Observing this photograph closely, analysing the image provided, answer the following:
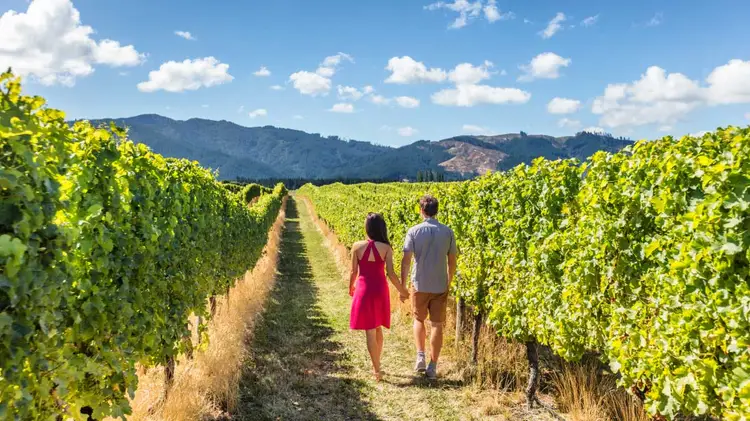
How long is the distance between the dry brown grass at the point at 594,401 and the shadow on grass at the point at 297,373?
7.53ft

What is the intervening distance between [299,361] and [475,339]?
9.22 ft

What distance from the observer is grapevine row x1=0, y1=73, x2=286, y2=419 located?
244cm

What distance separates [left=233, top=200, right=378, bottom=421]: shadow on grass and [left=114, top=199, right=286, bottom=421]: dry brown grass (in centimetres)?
24

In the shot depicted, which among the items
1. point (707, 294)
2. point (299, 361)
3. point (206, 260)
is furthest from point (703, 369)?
point (206, 260)

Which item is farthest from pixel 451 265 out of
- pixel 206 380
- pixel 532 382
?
pixel 206 380

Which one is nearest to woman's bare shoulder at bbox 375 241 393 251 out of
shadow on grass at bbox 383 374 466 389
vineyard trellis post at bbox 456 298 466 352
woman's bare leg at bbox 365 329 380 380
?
woman's bare leg at bbox 365 329 380 380

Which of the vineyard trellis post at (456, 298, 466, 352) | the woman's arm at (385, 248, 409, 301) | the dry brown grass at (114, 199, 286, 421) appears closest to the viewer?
the dry brown grass at (114, 199, 286, 421)

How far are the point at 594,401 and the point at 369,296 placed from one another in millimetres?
2930

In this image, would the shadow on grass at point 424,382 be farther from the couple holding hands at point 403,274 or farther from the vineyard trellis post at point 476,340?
the vineyard trellis post at point 476,340

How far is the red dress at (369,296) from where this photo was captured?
655 centimetres

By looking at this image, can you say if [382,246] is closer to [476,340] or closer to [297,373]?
[476,340]

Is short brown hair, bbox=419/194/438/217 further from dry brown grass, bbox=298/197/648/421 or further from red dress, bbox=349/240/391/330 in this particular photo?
dry brown grass, bbox=298/197/648/421

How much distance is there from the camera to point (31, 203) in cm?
249

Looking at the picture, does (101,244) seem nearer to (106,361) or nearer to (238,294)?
(106,361)
